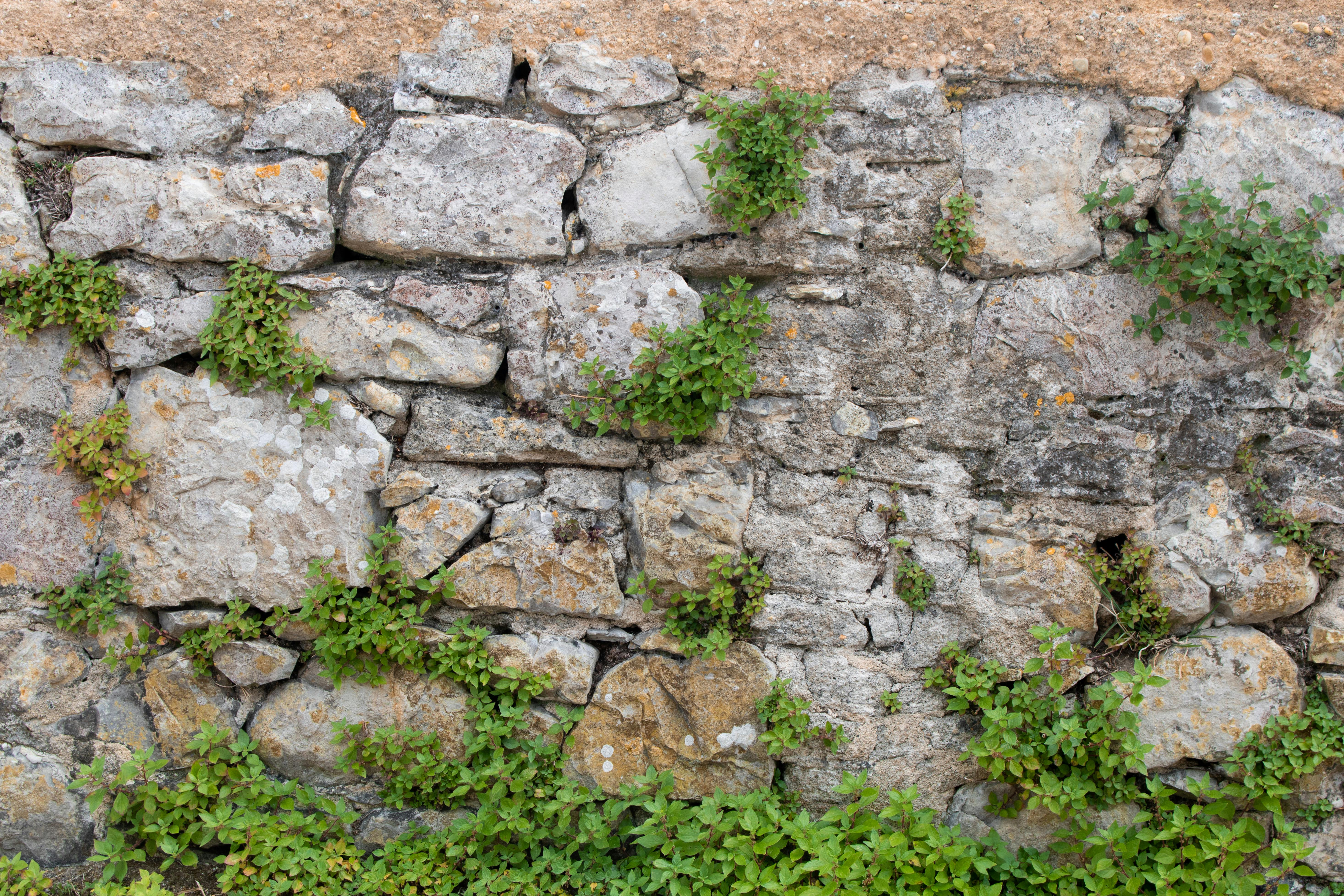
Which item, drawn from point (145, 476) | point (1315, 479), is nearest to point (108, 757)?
point (145, 476)

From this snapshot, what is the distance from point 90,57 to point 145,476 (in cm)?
139

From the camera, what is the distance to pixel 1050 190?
8.81 feet

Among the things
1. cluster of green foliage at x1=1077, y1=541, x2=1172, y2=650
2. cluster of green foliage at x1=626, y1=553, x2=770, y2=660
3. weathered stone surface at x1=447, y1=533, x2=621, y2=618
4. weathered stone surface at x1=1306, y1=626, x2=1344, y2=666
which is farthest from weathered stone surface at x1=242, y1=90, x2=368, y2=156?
weathered stone surface at x1=1306, y1=626, x2=1344, y2=666

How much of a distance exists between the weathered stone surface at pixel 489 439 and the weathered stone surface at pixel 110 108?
1171 millimetres

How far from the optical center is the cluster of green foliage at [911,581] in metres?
2.80

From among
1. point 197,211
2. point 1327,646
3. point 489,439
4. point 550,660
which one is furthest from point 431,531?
point 1327,646

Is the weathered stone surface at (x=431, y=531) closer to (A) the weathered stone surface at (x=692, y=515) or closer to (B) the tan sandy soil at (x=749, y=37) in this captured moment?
(A) the weathered stone surface at (x=692, y=515)

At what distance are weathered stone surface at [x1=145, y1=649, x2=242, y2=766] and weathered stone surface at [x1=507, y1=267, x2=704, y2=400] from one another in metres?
1.49

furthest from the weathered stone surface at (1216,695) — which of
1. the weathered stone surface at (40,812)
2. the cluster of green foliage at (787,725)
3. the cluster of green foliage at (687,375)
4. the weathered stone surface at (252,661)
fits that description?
the weathered stone surface at (40,812)

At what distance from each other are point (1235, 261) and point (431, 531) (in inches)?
108

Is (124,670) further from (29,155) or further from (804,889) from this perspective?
(804,889)

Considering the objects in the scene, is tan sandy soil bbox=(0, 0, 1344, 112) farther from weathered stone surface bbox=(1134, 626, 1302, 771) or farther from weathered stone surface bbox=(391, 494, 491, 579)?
weathered stone surface bbox=(1134, 626, 1302, 771)

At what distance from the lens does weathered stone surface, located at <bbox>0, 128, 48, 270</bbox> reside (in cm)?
265

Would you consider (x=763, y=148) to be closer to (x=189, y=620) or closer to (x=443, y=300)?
(x=443, y=300)
